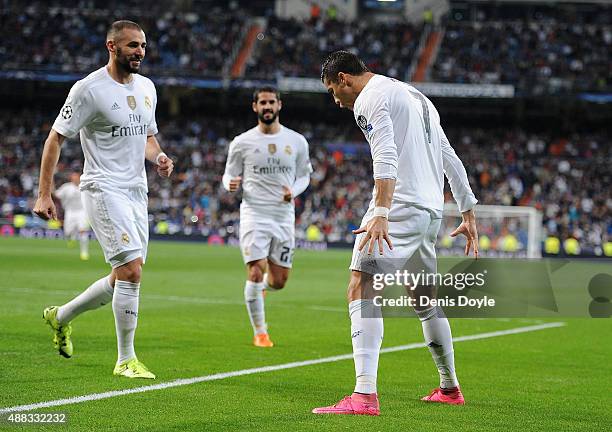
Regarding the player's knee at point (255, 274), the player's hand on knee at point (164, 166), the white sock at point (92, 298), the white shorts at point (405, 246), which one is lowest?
the player's knee at point (255, 274)

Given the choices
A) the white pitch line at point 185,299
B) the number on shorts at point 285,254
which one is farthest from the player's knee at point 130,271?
the white pitch line at point 185,299

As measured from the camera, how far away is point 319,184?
41.3m

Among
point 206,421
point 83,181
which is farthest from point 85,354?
point 206,421

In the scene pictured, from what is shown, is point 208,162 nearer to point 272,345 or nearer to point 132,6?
point 132,6

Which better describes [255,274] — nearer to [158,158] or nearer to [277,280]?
[277,280]

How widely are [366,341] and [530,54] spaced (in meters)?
40.9

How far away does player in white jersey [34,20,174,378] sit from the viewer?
7191 millimetres

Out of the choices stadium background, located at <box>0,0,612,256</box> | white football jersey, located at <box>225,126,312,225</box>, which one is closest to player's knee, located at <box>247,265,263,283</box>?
white football jersey, located at <box>225,126,312,225</box>

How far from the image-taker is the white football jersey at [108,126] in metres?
7.21

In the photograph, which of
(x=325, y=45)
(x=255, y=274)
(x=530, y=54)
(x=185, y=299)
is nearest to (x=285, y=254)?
(x=255, y=274)

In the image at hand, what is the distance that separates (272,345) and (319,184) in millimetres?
31825

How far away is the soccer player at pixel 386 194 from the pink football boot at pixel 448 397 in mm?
334

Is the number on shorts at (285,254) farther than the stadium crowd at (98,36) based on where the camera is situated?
No

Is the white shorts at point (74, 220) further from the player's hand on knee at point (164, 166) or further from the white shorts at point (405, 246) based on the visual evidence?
the white shorts at point (405, 246)
